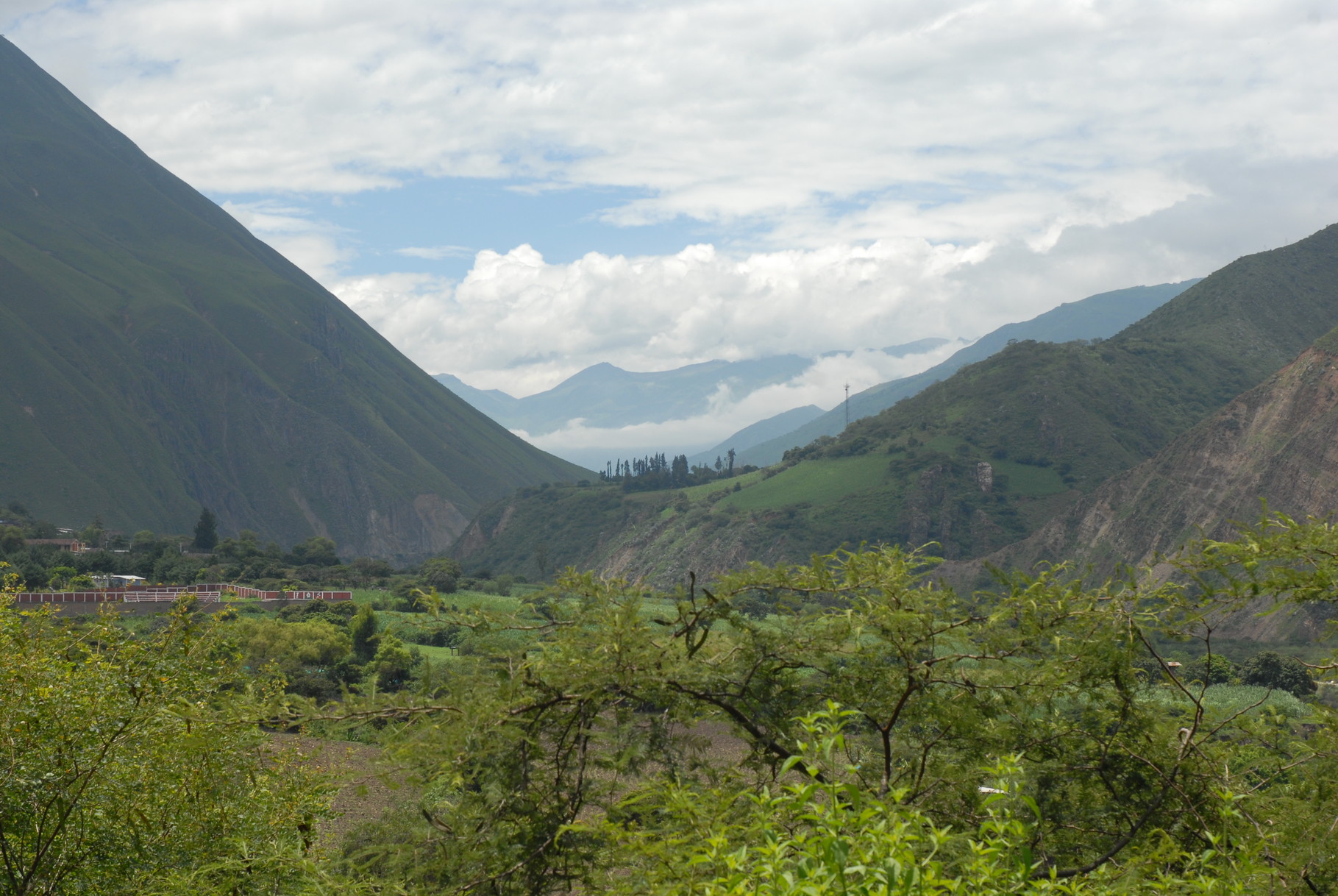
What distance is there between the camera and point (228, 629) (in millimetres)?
10734

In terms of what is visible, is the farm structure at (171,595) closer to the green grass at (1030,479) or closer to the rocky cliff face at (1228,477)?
the rocky cliff face at (1228,477)

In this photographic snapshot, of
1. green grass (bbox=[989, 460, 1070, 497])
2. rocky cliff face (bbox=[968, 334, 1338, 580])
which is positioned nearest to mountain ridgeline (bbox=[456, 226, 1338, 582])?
green grass (bbox=[989, 460, 1070, 497])

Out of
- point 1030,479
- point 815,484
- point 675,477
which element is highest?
point 675,477

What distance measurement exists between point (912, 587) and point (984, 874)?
2.48 metres

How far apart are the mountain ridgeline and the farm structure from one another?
3426 cm

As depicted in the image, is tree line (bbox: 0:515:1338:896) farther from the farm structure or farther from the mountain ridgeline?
the mountain ridgeline

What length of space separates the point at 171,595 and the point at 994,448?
280 ft

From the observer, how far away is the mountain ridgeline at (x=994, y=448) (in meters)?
100

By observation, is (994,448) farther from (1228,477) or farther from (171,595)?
(171,595)

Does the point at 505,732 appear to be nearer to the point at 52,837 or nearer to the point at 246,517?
the point at 52,837

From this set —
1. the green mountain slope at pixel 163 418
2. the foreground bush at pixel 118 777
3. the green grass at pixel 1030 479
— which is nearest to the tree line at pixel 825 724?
the foreground bush at pixel 118 777

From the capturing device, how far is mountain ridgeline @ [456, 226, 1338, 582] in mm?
100000

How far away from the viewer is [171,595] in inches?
2235

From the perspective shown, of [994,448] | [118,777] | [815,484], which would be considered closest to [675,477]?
[815,484]
